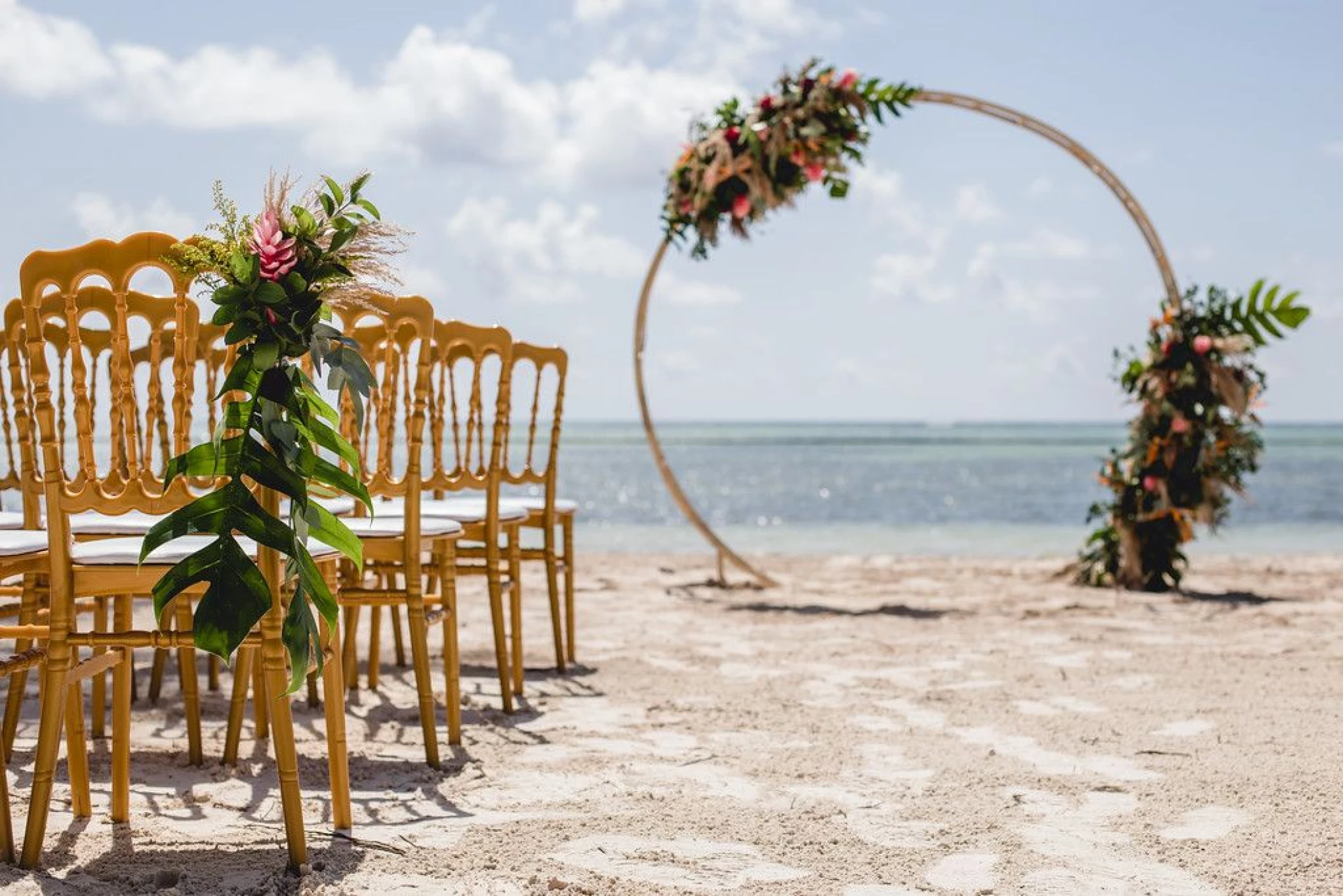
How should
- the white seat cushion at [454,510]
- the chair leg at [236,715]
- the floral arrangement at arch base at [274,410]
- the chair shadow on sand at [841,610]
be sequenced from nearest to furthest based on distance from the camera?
the floral arrangement at arch base at [274,410], the chair leg at [236,715], the white seat cushion at [454,510], the chair shadow on sand at [841,610]

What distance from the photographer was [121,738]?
246 centimetres

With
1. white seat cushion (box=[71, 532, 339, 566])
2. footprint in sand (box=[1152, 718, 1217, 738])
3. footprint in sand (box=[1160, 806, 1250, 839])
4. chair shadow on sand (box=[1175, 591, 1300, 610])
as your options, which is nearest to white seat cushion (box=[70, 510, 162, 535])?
white seat cushion (box=[71, 532, 339, 566])

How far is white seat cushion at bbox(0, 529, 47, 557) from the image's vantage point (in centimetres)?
228

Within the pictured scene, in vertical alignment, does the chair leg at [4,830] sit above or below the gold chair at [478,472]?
below

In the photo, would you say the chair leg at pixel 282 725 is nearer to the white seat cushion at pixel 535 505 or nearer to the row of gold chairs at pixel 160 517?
the row of gold chairs at pixel 160 517

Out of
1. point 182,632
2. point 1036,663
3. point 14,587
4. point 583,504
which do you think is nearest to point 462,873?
point 182,632

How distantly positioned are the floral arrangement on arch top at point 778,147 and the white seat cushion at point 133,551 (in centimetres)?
436

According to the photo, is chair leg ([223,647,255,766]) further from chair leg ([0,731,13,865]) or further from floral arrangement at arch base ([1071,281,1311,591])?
floral arrangement at arch base ([1071,281,1311,591])

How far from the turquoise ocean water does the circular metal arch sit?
2930mm

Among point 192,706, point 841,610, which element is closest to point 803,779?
point 192,706

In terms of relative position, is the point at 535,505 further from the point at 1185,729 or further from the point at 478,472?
the point at 1185,729

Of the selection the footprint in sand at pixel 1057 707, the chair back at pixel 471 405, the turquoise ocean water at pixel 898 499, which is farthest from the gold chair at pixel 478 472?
the turquoise ocean water at pixel 898 499

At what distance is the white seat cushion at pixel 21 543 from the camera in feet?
7.48

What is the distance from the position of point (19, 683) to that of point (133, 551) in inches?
38.4
